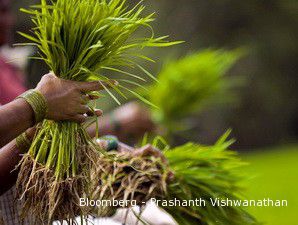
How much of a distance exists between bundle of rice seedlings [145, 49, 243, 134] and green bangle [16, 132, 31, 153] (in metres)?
2.51

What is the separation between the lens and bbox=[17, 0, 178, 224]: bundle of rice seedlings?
3205 mm

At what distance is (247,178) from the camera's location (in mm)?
4035

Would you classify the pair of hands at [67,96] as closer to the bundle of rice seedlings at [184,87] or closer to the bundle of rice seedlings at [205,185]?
the bundle of rice seedlings at [205,185]

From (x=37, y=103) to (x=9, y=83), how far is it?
5.60 feet

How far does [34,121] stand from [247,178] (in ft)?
4.05

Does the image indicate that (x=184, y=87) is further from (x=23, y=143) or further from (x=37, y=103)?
(x=37, y=103)

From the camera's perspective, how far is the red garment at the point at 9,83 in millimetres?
4633

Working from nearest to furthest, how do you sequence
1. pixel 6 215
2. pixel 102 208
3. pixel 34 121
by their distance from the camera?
1. pixel 34 121
2. pixel 6 215
3. pixel 102 208

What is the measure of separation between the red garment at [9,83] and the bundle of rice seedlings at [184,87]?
3.28ft

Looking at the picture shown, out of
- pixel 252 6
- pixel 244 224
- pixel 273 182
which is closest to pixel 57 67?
pixel 244 224

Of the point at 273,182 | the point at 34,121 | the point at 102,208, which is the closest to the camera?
the point at 34,121

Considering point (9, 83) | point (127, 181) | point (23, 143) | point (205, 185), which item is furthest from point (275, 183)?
point (23, 143)

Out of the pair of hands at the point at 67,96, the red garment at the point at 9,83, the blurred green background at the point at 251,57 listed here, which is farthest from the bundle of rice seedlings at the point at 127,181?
the blurred green background at the point at 251,57

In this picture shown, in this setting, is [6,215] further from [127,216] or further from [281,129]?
[281,129]
